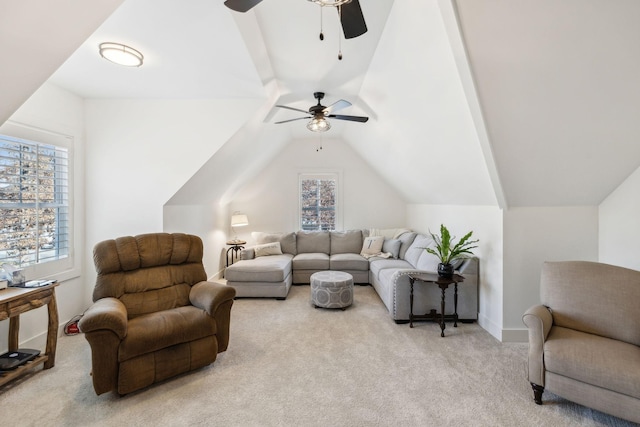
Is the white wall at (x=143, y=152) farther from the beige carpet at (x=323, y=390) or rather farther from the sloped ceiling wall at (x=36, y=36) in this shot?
the sloped ceiling wall at (x=36, y=36)

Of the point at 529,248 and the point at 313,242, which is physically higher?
the point at 529,248

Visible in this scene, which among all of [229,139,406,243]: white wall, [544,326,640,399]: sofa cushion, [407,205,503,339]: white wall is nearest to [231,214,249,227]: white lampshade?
[229,139,406,243]: white wall

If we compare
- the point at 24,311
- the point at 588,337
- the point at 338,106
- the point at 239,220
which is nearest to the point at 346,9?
the point at 338,106

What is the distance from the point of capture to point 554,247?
290 cm

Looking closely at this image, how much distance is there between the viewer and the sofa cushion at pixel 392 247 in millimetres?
5098

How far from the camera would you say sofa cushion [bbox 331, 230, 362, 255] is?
5.58m

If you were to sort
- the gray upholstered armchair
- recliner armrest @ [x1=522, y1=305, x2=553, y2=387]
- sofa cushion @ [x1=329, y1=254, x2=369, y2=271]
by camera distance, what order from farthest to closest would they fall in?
1. sofa cushion @ [x1=329, y1=254, x2=369, y2=271]
2. recliner armrest @ [x1=522, y1=305, x2=553, y2=387]
3. the gray upholstered armchair

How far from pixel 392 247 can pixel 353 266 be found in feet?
2.60

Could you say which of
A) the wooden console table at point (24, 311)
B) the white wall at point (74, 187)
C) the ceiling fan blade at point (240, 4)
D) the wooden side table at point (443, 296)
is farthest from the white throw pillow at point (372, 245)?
the ceiling fan blade at point (240, 4)

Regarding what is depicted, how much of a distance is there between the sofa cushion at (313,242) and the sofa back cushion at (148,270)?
2819 mm

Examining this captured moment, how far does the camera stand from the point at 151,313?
248 centimetres

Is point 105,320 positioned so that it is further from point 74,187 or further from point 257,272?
point 257,272

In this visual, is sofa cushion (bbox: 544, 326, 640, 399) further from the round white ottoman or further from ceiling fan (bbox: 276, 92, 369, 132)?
ceiling fan (bbox: 276, 92, 369, 132)

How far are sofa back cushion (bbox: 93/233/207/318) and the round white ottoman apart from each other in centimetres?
154
